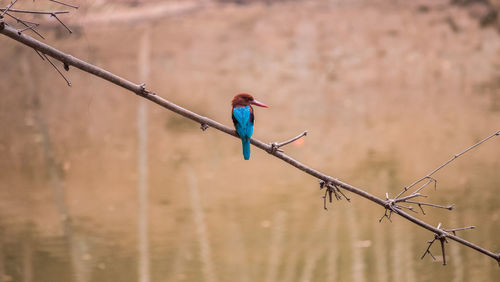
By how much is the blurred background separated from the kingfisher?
584mm

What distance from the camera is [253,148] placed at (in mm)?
6648

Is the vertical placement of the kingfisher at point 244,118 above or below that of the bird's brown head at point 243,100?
below

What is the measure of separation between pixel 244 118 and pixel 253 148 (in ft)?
14.4

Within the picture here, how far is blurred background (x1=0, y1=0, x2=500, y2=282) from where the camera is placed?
4.56m

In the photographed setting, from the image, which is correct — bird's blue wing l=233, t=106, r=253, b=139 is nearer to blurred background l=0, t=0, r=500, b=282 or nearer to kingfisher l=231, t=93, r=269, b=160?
kingfisher l=231, t=93, r=269, b=160

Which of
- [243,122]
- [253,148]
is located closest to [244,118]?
[243,122]

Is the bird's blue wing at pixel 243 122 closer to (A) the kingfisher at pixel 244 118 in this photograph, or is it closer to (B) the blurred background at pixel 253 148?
(A) the kingfisher at pixel 244 118

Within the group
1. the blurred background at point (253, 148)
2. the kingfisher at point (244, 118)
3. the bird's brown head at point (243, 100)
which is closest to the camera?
the kingfisher at point (244, 118)

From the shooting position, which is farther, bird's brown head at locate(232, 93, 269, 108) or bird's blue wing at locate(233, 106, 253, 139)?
bird's brown head at locate(232, 93, 269, 108)

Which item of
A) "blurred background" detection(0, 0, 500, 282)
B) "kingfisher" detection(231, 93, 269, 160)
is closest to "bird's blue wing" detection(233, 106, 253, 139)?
"kingfisher" detection(231, 93, 269, 160)

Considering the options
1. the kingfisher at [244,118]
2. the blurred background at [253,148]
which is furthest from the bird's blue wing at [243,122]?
the blurred background at [253,148]

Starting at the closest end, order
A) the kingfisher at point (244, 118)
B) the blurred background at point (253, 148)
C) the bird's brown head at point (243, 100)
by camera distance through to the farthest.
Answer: the kingfisher at point (244, 118) < the bird's brown head at point (243, 100) < the blurred background at point (253, 148)

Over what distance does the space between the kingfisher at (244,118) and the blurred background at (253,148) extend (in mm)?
584

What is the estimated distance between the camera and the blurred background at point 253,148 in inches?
180
